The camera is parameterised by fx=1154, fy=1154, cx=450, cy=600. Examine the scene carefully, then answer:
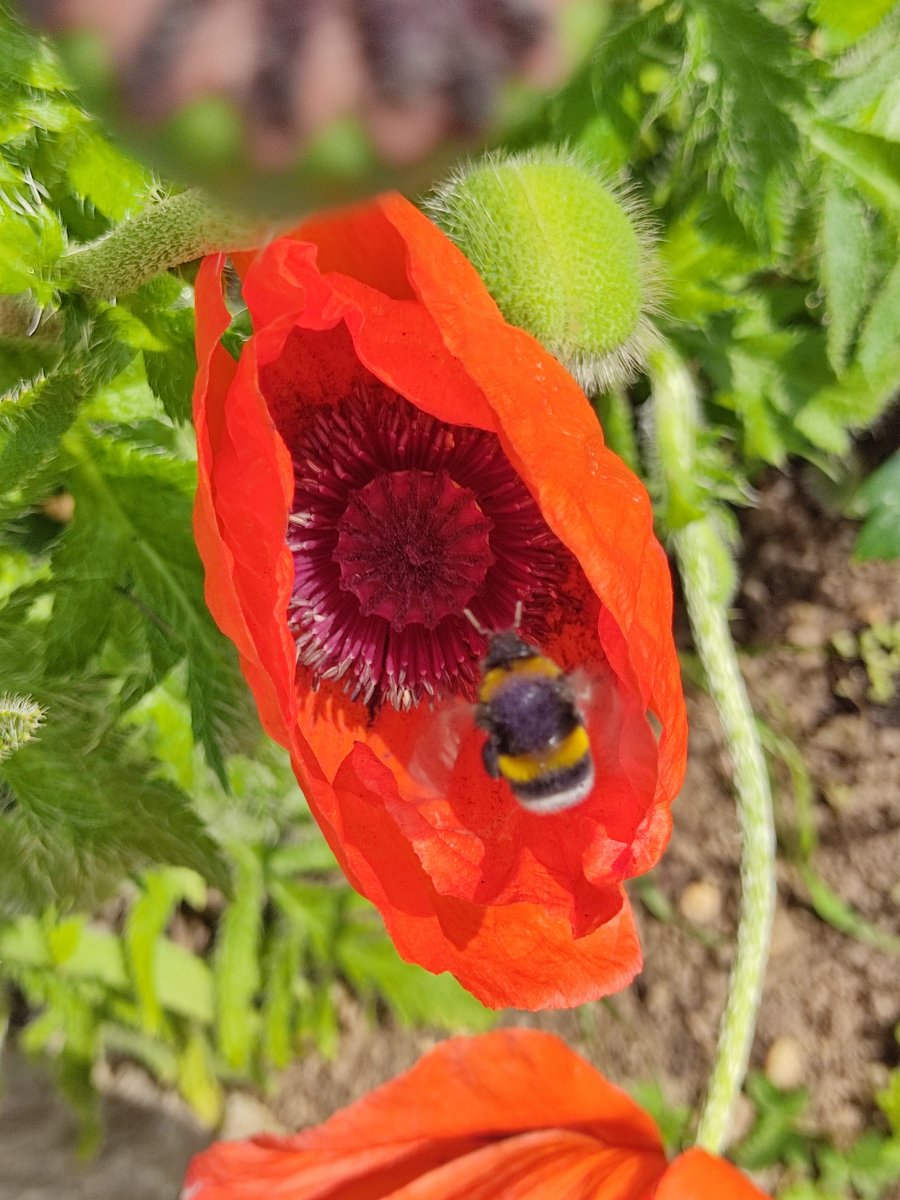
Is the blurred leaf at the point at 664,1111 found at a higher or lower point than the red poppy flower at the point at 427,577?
lower

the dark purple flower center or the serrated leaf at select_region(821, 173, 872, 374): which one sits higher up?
the serrated leaf at select_region(821, 173, 872, 374)

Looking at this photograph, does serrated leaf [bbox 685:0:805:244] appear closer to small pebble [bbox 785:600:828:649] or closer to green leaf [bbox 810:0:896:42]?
green leaf [bbox 810:0:896:42]

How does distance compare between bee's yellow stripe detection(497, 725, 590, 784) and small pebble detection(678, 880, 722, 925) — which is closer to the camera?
bee's yellow stripe detection(497, 725, 590, 784)

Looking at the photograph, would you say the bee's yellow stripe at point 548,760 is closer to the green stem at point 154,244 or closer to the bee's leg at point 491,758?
the bee's leg at point 491,758

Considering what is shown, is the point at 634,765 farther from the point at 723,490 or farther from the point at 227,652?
the point at 723,490

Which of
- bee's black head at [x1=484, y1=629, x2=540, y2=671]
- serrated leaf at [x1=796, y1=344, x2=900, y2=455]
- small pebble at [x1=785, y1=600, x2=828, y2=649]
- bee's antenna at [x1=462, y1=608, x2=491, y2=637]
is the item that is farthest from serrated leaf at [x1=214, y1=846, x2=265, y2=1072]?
serrated leaf at [x1=796, y1=344, x2=900, y2=455]

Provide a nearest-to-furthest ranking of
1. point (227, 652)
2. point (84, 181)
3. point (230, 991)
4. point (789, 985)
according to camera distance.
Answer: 1. point (84, 181)
2. point (227, 652)
3. point (230, 991)
4. point (789, 985)

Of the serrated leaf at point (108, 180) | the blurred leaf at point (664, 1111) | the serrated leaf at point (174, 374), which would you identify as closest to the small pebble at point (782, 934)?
the blurred leaf at point (664, 1111)

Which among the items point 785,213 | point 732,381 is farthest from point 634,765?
point 732,381
